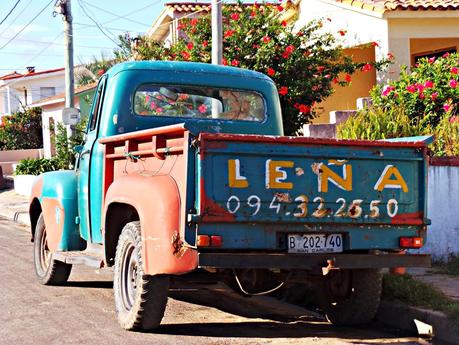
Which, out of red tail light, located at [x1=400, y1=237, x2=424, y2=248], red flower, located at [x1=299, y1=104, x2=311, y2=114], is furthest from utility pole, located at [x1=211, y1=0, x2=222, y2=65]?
red tail light, located at [x1=400, y1=237, x2=424, y2=248]

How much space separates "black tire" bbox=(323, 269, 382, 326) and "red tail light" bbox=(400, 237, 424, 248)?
27.0 inches

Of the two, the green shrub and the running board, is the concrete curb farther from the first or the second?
the green shrub

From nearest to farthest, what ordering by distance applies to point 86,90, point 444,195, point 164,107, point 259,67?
point 164,107 < point 444,195 < point 259,67 < point 86,90

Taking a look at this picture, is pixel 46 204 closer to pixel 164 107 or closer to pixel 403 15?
pixel 164 107

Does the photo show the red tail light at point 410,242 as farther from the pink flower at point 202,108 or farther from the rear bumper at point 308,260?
the pink flower at point 202,108

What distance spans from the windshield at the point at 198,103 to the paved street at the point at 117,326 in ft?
6.41

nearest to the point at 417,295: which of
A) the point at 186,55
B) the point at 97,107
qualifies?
the point at 97,107

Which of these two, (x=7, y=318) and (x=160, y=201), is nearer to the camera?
(x=160, y=201)

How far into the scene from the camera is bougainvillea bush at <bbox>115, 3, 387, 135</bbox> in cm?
1559

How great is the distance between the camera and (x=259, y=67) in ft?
51.3

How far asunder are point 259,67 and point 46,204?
273 inches

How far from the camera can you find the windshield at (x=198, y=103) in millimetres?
8594

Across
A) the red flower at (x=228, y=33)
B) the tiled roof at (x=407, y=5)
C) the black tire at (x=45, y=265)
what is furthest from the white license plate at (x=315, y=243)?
the tiled roof at (x=407, y=5)

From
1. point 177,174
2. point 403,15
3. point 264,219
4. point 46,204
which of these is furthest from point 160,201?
point 403,15
